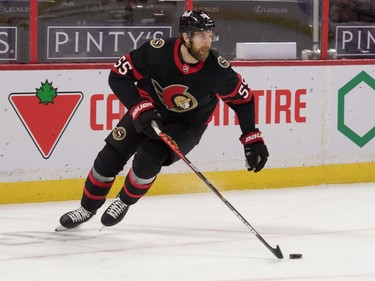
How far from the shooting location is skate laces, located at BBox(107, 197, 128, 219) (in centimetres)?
518

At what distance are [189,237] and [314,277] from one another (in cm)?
95

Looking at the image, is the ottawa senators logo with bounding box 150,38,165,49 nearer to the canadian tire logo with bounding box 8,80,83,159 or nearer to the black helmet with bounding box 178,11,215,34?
the black helmet with bounding box 178,11,215,34

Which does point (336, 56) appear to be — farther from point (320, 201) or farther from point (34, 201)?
point (34, 201)

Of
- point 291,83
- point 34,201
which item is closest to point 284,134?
point 291,83

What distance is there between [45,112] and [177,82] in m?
1.26

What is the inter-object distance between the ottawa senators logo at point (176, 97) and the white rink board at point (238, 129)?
1.17 metres

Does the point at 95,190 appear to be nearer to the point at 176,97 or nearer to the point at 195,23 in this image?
the point at 176,97

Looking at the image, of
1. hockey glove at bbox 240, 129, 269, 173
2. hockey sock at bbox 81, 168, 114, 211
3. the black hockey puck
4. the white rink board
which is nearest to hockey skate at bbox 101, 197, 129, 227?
hockey sock at bbox 81, 168, 114, 211

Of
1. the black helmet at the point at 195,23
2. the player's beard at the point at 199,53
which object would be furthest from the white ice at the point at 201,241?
the black helmet at the point at 195,23

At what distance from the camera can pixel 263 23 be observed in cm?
690

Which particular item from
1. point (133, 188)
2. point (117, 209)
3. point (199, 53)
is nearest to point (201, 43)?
point (199, 53)

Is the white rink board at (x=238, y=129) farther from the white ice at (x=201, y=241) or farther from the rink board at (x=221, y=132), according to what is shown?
the white ice at (x=201, y=241)

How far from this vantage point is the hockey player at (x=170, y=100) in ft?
16.6

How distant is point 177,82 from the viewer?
16.8 feet
